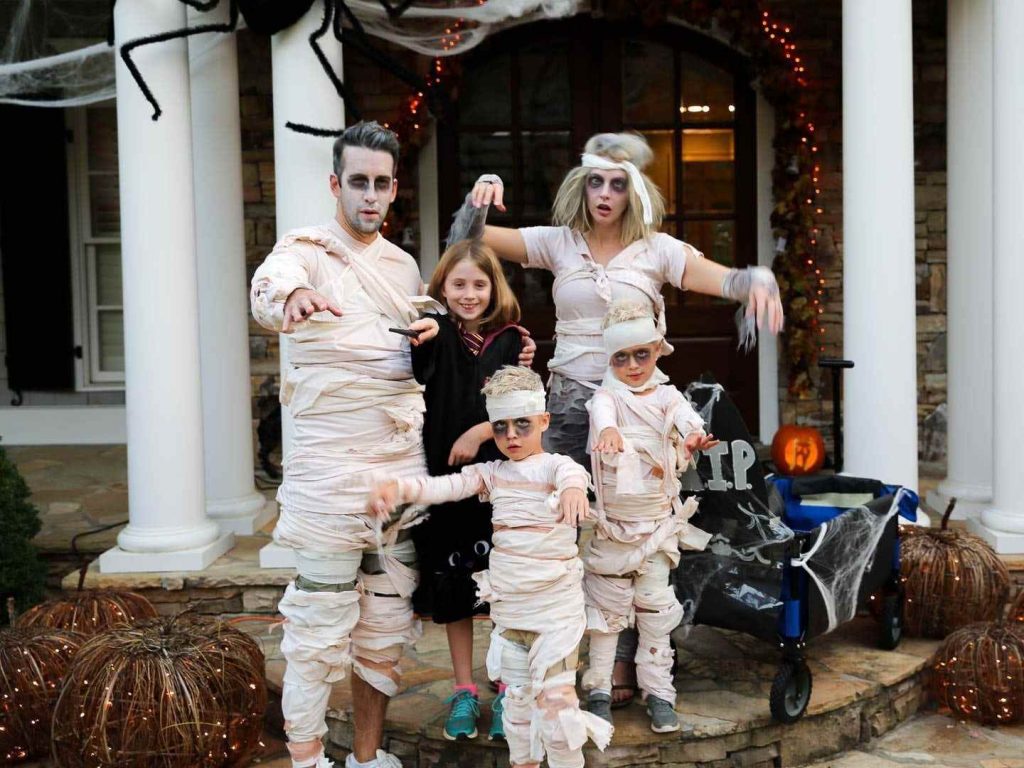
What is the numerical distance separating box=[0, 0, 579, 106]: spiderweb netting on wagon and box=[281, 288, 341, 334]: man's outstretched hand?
2.76m

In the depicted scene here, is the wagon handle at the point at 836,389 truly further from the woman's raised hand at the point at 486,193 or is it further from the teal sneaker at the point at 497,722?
the teal sneaker at the point at 497,722

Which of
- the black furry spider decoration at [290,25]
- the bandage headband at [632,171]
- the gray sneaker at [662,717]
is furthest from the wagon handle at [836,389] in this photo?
the black furry spider decoration at [290,25]

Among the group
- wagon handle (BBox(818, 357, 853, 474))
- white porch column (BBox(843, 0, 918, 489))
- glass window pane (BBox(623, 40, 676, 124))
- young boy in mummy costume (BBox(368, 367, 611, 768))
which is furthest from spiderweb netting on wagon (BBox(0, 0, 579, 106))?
young boy in mummy costume (BBox(368, 367, 611, 768))

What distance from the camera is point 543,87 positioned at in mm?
7375

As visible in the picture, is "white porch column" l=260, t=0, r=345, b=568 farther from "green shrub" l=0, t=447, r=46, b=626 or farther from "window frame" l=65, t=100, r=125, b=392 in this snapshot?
"window frame" l=65, t=100, r=125, b=392

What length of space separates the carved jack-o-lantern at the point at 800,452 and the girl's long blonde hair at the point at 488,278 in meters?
3.52

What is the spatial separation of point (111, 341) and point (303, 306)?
5886 millimetres

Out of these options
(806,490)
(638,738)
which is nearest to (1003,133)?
(806,490)

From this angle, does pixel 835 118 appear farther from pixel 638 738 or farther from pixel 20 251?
pixel 20 251

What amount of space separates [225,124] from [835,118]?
3604 mm

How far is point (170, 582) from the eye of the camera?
519 cm

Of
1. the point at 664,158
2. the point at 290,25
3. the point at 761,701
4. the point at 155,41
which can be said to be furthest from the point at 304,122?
the point at 664,158

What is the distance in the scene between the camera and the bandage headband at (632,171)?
12.3 feet

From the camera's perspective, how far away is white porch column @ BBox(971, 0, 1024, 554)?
529 centimetres
